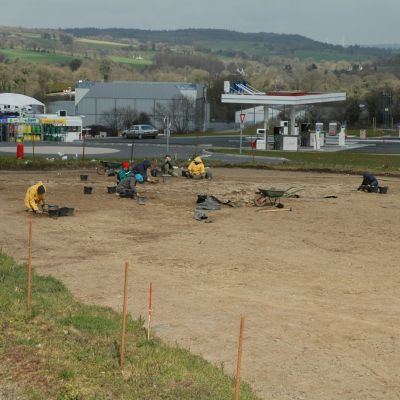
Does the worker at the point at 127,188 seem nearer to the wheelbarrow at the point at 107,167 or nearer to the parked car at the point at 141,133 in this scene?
the wheelbarrow at the point at 107,167

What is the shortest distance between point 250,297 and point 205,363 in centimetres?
442

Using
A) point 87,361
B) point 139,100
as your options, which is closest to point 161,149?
point 139,100

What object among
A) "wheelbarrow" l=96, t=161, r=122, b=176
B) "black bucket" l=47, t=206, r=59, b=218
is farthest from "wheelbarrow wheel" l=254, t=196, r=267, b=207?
"wheelbarrow" l=96, t=161, r=122, b=176

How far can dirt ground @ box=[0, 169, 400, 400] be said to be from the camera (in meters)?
12.4

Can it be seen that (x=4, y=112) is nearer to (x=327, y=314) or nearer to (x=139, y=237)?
(x=139, y=237)

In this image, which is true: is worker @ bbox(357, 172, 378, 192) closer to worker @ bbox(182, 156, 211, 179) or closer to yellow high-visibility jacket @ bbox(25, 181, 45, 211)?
worker @ bbox(182, 156, 211, 179)

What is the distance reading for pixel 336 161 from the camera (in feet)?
168

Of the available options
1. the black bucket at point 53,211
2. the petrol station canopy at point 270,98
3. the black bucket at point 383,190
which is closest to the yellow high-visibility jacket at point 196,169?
the black bucket at point 383,190

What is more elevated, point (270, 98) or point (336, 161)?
point (270, 98)

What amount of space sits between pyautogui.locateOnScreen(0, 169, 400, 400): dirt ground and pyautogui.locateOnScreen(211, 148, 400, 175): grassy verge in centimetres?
1062

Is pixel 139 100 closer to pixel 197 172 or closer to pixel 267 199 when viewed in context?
pixel 197 172

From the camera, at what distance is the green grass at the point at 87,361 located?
405 inches

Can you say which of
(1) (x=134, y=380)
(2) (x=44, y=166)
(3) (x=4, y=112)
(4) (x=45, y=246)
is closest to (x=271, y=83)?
(3) (x=4, y=112)

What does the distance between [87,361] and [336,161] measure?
4113cm
